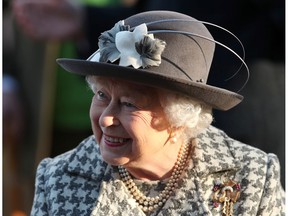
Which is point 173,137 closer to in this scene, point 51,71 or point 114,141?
point 114,141

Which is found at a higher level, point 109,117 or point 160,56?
point 160,56

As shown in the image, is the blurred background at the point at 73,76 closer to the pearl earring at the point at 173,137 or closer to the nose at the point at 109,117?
the pearl earring at the point at 173,137

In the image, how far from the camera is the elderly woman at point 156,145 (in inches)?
109

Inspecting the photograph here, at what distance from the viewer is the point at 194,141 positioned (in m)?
3.02

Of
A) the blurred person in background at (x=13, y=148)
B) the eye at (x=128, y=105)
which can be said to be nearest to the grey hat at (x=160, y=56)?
the eye at (x=128, y=105)

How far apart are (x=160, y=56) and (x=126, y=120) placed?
0.22 m

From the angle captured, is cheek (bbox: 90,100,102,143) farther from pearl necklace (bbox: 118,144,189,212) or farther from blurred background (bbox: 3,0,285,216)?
blurred background (bbox: 3,0,285,216)

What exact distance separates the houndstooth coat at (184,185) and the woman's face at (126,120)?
18 cm

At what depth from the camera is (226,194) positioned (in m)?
2.92

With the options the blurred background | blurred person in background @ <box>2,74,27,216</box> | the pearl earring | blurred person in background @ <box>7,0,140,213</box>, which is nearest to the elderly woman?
the pearl earring

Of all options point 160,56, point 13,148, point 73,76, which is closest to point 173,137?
point 160,56

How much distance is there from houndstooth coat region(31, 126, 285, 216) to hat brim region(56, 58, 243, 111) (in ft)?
0.80

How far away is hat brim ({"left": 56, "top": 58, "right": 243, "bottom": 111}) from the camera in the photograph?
106 inches

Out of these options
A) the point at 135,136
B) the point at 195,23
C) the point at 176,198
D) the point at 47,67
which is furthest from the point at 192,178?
the point at 47,67
